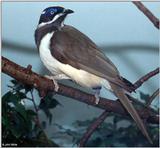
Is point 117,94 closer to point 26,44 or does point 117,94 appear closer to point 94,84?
point 94,84

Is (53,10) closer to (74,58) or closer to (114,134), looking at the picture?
(74,58)

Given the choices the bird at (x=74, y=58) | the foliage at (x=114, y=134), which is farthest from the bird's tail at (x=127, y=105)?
the foliage at (x=114, y=134)

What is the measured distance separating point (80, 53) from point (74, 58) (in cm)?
2

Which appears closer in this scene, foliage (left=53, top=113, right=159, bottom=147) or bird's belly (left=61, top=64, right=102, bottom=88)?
bird's belly (left=61, top=64, right=102, bottom=88)

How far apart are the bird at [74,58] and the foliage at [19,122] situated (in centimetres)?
11

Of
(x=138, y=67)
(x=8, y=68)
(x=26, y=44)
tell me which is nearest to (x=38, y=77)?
(x=8, y=68)

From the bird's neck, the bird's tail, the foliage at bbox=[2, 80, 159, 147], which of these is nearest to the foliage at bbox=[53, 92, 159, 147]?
the foliage at bbox=[2, 80, 159, 147]

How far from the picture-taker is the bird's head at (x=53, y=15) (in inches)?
31.8

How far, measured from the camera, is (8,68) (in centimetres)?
71

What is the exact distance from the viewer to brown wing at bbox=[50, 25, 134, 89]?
80 cm

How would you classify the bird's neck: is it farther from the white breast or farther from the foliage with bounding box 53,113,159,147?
the foliage with bounding box 53,113,159,147

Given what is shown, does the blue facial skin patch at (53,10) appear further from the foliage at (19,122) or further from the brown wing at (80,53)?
the foliage at (19,122)

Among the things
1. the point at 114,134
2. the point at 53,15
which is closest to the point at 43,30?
the point at 53,15

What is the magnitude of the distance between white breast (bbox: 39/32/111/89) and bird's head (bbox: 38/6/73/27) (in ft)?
0.12
